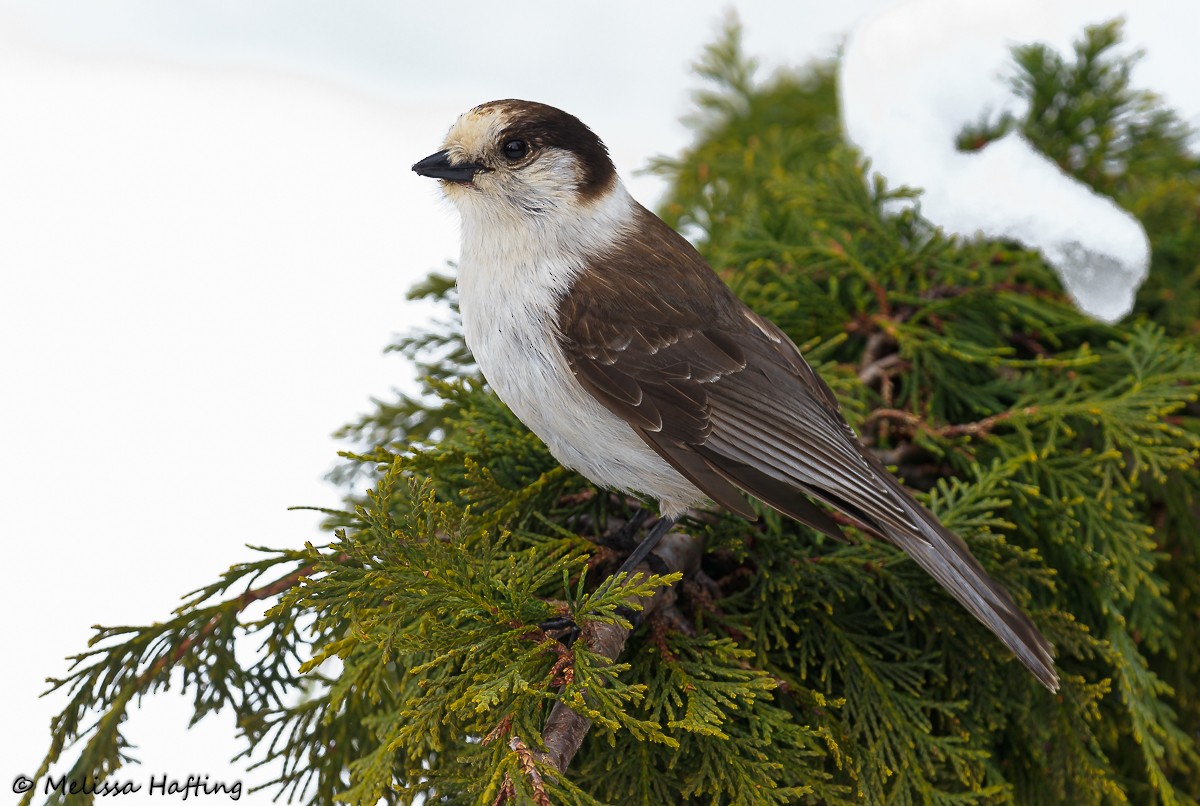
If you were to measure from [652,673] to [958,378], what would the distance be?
1115mm

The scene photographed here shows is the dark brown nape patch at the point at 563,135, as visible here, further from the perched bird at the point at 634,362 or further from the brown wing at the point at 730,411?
the brown wing at the point at 730,411

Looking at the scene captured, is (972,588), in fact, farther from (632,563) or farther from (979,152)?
(979,152)

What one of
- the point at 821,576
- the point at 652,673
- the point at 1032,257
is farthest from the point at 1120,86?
the point at 652,673

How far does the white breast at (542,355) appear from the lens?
178 centimetres

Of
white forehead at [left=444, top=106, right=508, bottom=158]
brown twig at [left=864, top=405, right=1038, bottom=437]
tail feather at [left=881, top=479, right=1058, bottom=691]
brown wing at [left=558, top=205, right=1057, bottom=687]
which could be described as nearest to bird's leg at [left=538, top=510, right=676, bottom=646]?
brown wing at [left=558, top=205, right=1057, bottom=687]

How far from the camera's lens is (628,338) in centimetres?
182

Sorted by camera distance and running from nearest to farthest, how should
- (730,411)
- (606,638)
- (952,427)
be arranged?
(606,638) < (730,411) < (952,427)

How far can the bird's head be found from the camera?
6.29 feet

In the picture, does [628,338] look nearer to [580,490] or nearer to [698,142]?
[580,490]

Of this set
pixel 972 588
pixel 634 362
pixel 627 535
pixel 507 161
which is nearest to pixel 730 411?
pixel 634 362

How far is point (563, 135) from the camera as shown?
1.95m

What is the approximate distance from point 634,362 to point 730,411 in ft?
0.63

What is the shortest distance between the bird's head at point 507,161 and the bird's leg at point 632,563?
578mm

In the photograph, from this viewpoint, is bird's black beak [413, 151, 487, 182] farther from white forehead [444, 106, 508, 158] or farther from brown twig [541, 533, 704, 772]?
brown twig [541, 533, 704, 772]
